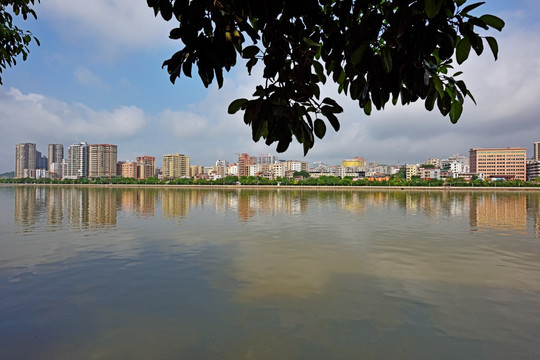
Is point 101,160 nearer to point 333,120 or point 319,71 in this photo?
point 319,71

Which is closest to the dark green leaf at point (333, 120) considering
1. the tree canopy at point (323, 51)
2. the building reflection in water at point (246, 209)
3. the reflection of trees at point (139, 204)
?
the tree canopy at point (323, 51)

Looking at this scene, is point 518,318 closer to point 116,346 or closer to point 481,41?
point 481,41

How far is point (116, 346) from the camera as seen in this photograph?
4945mm

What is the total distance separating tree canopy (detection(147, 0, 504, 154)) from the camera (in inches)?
62.0

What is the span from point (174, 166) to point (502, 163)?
541 feet

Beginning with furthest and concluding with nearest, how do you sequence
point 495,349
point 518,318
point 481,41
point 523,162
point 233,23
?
point 523,162
point 518,318
point 495,349
point 233,23
point 481,41

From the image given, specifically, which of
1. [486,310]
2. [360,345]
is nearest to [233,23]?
[360,345]

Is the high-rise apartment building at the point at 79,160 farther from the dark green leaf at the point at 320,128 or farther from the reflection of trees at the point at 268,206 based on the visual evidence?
the dark green leaf at the point at 320,128

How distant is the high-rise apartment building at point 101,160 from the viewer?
18575 cm

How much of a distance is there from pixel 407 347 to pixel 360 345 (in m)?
0.70

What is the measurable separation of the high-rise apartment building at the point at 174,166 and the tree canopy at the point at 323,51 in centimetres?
19184

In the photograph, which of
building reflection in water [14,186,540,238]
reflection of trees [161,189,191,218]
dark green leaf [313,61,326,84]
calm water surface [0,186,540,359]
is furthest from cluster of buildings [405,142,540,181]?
dark green leaf [313,61,326,84]

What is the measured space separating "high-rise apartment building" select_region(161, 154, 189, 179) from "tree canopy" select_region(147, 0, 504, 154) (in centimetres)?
19184

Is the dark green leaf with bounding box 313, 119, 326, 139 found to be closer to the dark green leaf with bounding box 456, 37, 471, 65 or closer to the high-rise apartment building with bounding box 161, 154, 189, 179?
the dark green leaf with bounding box 456, 37, 471, 65
